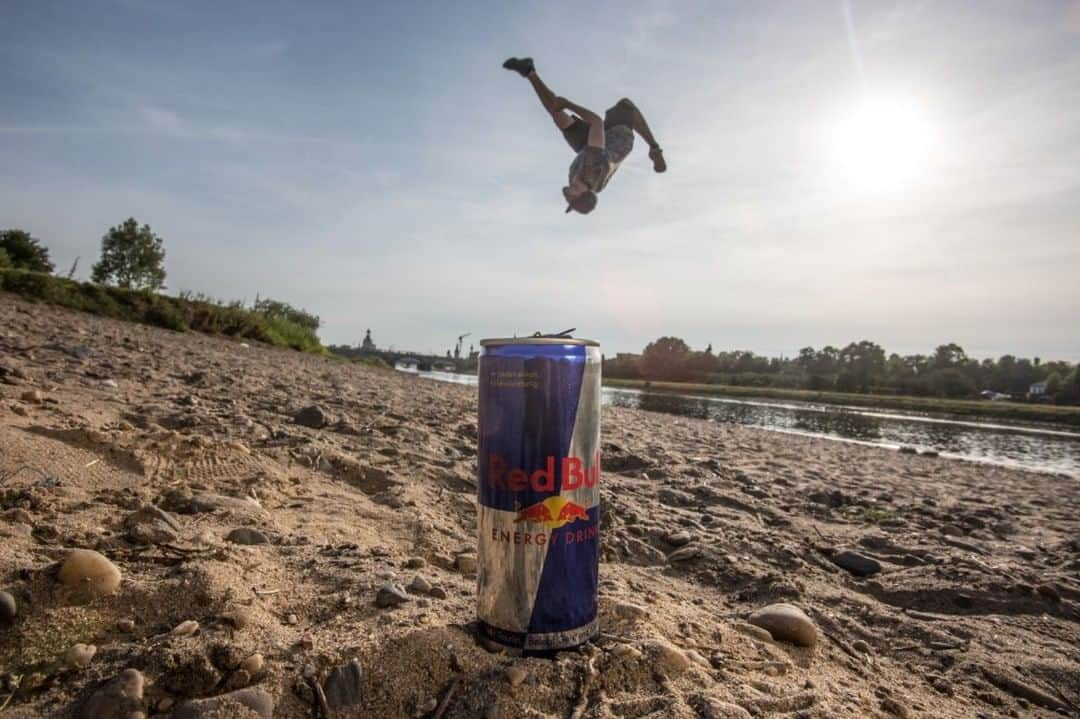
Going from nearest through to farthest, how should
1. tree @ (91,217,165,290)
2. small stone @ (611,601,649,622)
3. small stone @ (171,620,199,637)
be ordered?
small stone @ (171,620,199,637), small stone @ (611,601,649,622), tree @ (91,217,165,290)

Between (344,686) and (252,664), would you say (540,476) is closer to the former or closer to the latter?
(344,686)

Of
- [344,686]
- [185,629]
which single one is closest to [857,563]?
[344,686]

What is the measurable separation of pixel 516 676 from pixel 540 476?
0.51m

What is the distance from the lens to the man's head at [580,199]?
378cm

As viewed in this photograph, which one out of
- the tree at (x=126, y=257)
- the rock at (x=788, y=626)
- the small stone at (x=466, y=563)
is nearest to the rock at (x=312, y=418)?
the small stone at (x=466, y=563)

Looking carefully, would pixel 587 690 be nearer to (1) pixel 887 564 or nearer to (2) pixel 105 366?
(1) pixel 887 564

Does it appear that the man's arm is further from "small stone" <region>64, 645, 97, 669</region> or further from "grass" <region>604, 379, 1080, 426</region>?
"grass" <region>604, 379, 1080, 426</region>

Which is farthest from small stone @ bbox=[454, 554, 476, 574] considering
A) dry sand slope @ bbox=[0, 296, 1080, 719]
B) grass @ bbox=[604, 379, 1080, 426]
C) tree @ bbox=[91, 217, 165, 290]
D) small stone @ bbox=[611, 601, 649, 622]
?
tree @ bbox=[91, 217, 165, 290]

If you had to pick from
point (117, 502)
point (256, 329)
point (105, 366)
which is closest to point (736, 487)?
point (117, 502)

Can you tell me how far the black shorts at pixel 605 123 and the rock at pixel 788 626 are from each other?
3219mm

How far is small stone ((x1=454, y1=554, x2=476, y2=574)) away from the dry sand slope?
21mm

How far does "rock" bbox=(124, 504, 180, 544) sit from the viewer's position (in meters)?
2.03

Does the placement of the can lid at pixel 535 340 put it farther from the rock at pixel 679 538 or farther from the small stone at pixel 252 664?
the rock at pixel 679 538

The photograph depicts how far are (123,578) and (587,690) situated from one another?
1417 millimetres
